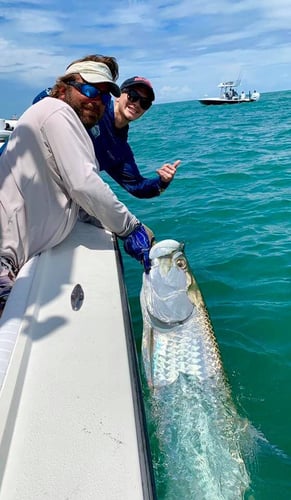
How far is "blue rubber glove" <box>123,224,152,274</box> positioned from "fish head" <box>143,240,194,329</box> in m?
0.07

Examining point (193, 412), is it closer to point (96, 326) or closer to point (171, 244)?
point (96, 326)

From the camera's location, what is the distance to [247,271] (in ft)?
15.6

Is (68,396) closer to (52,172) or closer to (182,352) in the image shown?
(182,352)

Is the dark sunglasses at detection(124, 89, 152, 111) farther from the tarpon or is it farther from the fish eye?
the fish eye

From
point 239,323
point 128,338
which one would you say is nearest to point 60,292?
point 128,338

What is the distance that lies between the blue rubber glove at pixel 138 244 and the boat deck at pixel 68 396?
1.32 feet

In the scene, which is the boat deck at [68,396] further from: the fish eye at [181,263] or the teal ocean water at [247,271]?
the teal ocean water at [247,271]

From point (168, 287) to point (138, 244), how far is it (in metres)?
0.35

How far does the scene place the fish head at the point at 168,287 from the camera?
104 inches

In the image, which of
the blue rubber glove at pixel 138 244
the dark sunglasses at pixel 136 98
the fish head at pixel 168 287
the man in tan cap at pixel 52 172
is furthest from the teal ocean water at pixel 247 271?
the dark sunglasses at pixel 136 98

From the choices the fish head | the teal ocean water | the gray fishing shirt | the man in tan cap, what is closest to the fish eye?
the fish head

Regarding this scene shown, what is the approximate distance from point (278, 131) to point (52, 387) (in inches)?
653

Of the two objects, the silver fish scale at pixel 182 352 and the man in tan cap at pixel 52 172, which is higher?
the man in tan cap at pixel 52 172

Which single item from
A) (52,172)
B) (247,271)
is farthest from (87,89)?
(247,271)
